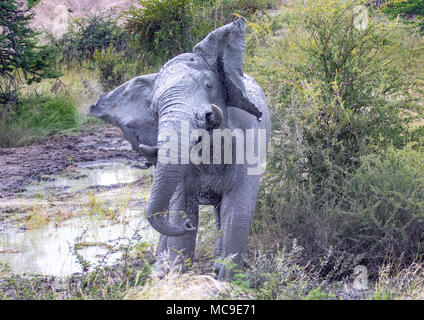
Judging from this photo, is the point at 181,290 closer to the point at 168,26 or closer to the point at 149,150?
the point at 149,150

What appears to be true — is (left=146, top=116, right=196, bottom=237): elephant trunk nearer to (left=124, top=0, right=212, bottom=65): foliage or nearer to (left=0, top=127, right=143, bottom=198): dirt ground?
(left=0, top=127, right=143, bottom=198): dirt ground

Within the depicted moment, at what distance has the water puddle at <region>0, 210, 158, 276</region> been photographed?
602cm

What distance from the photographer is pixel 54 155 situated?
38.2ft

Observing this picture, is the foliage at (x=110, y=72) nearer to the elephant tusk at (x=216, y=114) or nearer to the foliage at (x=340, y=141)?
the foliage at (x=340, y=141)

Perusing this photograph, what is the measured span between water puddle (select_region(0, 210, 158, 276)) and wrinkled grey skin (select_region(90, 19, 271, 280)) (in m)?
1.27

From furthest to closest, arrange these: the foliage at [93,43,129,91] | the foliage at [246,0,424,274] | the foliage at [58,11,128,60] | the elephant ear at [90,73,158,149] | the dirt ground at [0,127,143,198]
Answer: the foliage at [58,11,128,60] → the foliage at [93,43,129,91] → the dirt ground at [0,127,143,198] → the foliage at [246,0,424,274] → the elephant ear at [90,73,158,149]

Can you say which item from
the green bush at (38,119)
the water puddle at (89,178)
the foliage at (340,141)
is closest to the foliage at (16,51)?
the green bush at (38,119)

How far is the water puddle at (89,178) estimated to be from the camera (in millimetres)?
9172

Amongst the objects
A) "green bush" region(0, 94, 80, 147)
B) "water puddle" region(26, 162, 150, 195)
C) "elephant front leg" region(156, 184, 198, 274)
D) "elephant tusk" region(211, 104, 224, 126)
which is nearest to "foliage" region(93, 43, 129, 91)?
"green bush" region(0, 94, 80, 147)

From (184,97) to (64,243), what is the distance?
11.0 feet

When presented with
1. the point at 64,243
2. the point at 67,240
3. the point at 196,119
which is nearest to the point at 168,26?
the point at 64,243

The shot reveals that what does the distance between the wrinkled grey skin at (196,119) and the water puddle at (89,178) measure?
429cm

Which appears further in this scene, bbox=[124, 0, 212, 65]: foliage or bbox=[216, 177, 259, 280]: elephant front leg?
bbox=[124, 0, 212, 65]: foliage
